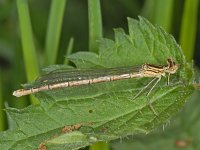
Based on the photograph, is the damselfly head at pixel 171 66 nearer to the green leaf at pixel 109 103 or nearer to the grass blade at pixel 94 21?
the green leaf at pixel 109 103

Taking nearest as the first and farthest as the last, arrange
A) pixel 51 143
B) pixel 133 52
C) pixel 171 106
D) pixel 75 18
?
pixel 51 143, pixel 171 106, pixel 133 52, pixel 75 18

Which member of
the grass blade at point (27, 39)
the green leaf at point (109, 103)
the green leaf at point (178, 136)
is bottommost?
the green leaf at point (178, 136)

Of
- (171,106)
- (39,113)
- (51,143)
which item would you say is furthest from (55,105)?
(171,106)

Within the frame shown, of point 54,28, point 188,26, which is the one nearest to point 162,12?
point 188,26

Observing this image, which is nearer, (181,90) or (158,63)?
(181,90)

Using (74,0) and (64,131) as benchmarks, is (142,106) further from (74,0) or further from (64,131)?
(74,0)

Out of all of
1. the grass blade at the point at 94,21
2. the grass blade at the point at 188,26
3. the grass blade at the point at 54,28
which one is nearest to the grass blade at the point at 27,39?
the grass blade at the point at 54,28

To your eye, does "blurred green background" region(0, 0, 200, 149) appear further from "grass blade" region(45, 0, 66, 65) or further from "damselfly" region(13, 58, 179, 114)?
"damselfly" region(13, 58, 179, 114)
